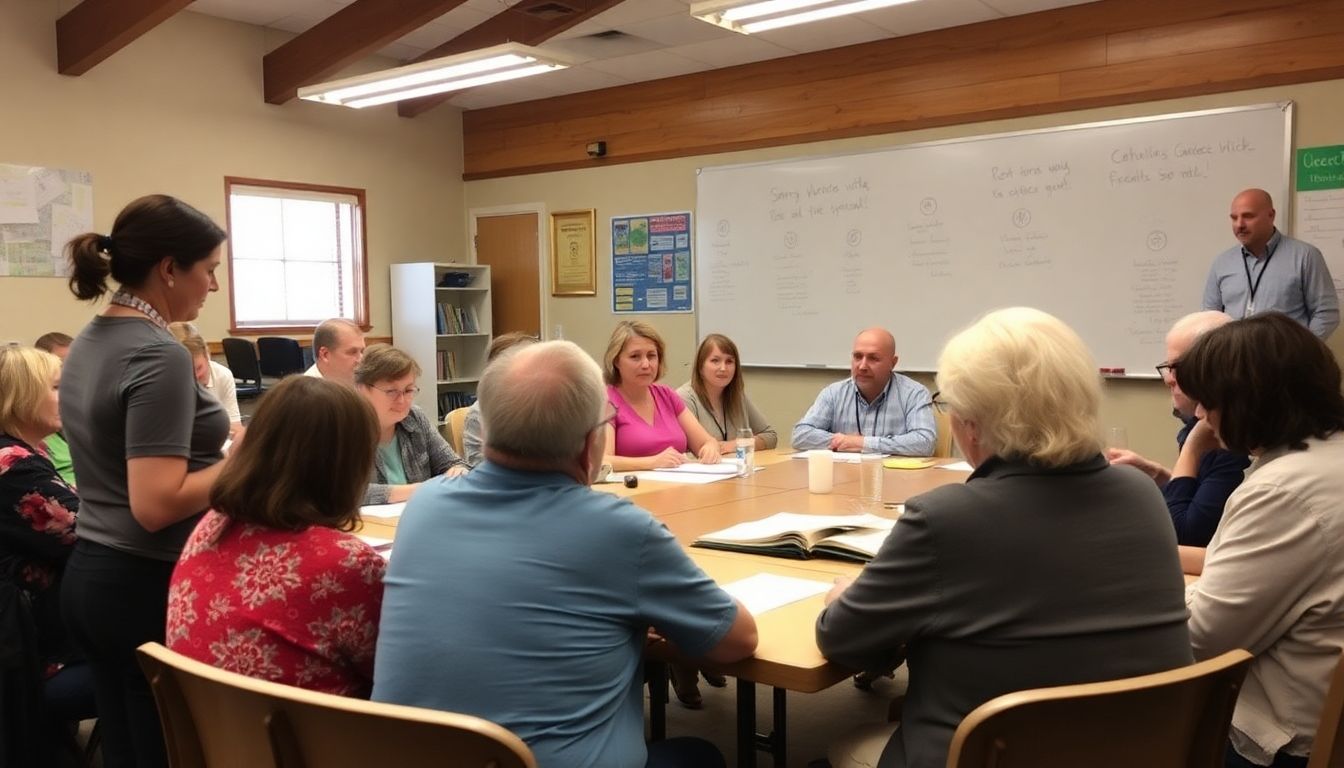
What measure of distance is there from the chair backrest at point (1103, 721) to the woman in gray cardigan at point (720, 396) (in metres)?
2.92

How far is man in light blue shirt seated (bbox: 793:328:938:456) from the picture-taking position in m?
4.14

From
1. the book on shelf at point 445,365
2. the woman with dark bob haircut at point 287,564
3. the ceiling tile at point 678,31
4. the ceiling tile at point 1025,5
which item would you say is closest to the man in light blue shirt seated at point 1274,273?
the ceiling tile at point 1025,5

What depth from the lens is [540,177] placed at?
792cm

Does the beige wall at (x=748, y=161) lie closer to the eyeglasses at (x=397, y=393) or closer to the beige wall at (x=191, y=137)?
the beige wall at (x=191, y=137)

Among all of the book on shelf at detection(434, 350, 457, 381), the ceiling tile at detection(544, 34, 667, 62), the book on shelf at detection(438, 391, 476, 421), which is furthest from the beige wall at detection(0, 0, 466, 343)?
the ceiling tile at detection(544, 34, 667, 62)

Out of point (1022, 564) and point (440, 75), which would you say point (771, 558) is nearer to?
point (1022, 564)

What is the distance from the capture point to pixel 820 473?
3049mm

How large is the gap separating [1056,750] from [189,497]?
147 cm

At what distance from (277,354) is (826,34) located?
385cm

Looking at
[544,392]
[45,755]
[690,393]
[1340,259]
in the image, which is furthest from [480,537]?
[1340,259]

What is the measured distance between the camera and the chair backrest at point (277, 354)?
6.42 metres

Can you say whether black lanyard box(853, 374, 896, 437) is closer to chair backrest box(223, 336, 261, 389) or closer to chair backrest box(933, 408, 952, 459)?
chair backrest box(933, 408, 952, 459)

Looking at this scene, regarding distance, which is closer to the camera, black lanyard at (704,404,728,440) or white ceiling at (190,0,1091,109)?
black lanyard at (704,404,728,440)

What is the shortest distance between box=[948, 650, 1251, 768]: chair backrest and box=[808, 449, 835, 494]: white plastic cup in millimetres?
1687
